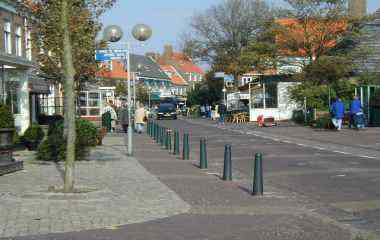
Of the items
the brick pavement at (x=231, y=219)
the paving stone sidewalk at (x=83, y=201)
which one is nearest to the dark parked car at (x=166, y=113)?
the paving stone sidewalk at (x=83, y=201)

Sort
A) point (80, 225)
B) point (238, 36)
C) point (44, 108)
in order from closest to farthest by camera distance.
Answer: point (80, 225)
point (44, 108)
point (238, 36)

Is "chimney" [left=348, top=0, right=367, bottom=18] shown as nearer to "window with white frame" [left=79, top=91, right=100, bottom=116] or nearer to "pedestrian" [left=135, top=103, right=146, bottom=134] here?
"window with white frame" [left=79, top=91, right=100, bottom=116]

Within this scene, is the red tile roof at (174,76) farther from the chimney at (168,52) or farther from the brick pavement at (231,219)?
the brick pavement at (231,219)

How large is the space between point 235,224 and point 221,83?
6808 centimetres

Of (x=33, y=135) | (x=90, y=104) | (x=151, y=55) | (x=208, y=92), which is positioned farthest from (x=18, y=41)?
(x=151, y=55)

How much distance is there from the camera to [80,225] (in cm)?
909

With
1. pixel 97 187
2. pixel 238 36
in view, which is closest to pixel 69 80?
pixel 97 187

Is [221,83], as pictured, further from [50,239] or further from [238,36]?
[50,239]

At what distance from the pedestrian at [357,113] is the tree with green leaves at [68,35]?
12547 millimetres

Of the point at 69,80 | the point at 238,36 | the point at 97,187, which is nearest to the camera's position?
the point at 69,80

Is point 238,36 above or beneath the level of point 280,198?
above

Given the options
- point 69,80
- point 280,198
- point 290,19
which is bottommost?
point 280,198

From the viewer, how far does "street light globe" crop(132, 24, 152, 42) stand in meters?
20.3

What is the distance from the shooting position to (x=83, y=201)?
11.1 m
